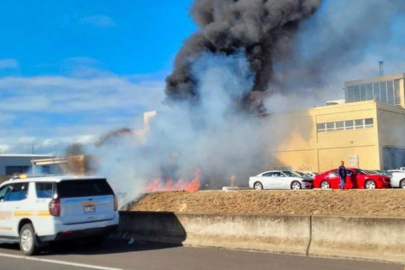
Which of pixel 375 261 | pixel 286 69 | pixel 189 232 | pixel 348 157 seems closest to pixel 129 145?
pixel 286 69

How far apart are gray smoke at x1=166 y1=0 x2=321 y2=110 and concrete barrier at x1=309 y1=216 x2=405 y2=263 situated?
21.1 metres

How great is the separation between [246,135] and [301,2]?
996 cm

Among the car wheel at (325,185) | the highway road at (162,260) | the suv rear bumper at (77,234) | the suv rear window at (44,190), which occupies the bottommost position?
the highway road at (162,260)

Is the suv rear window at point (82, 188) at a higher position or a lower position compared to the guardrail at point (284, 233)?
higher

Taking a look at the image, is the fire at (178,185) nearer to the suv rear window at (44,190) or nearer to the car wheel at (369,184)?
the car wheel at (369,184)

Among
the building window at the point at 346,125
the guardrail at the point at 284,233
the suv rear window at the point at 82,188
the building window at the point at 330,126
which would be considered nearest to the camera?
the guardrail at the point at 284,233

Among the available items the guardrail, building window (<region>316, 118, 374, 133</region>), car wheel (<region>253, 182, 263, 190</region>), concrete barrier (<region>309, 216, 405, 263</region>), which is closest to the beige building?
building window (<region>316, 118, 374, 133</region>)

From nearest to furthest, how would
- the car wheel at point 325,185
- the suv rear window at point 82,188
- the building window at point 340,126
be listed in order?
the suv rear window at point 82,188
the car wheel at point 325,185
the building window at point 340,126

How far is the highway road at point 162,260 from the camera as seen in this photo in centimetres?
855

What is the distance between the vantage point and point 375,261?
8719 millimetres

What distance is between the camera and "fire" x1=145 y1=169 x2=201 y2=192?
88.1 ft

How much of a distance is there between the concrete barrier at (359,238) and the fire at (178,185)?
1698cm

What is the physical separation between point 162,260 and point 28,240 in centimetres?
309

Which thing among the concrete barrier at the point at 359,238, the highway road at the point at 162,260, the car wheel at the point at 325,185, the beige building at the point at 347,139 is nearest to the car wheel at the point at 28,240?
the highway road at the point at 162,260
